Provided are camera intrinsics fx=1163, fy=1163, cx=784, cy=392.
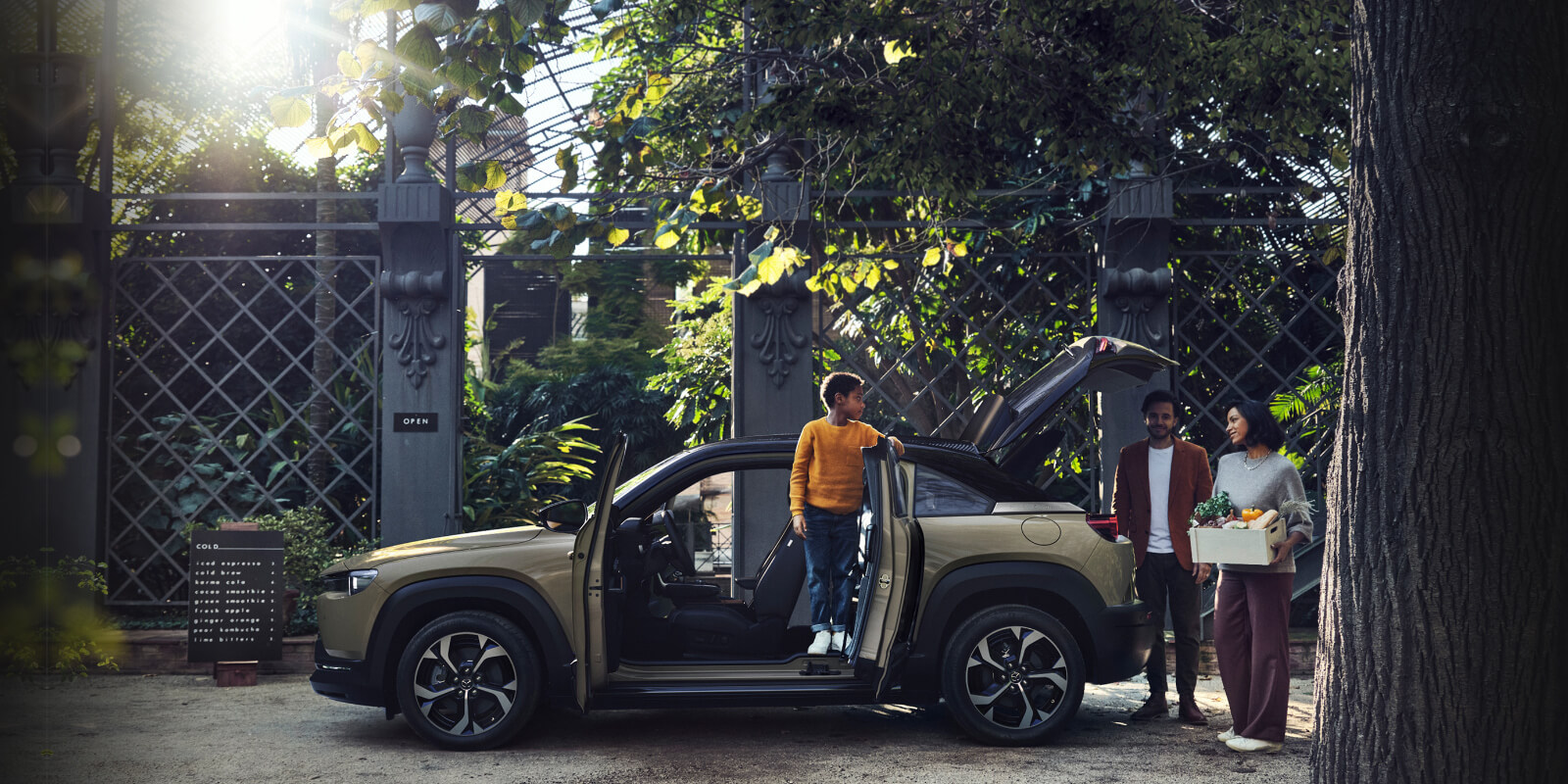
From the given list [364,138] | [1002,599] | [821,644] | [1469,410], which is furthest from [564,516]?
[1469,410]

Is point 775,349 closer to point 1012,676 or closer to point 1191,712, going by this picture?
point 1012,676

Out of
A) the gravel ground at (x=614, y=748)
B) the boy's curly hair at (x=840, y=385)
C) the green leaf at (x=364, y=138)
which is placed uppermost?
the green leaf at (x=364, y=138)

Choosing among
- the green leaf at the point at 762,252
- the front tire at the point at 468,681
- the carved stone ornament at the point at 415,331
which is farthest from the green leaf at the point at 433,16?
the carved stone ornament at the point at 415,331

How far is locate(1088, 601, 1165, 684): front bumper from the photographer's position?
5.81 meters

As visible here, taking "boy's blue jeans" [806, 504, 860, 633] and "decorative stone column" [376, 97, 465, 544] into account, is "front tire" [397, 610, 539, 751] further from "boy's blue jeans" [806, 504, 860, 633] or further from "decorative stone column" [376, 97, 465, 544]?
"decorative stone column" [376, 97, 465, 544]

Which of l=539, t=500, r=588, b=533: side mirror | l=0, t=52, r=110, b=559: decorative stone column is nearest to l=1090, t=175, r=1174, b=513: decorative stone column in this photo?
l=539, t=500, r=588, b=533: side mirror

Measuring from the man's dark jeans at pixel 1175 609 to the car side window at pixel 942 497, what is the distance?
1.22 metres

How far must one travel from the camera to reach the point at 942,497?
6012 millimetres

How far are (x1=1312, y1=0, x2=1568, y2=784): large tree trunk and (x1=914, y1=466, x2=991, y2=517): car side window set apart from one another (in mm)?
2712

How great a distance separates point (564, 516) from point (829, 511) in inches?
53.2

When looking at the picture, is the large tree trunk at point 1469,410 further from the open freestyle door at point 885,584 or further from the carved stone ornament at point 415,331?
the carved stone ornament at point 415,331

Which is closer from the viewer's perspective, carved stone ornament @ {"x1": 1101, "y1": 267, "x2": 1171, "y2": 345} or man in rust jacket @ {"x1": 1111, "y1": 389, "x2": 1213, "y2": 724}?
man in rust jacket @ {"x1": 1111, "y1": 389, "x2": 1213, "y2": 724}

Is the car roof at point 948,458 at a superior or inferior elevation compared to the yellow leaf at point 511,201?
inferior

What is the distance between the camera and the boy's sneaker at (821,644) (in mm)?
5848
